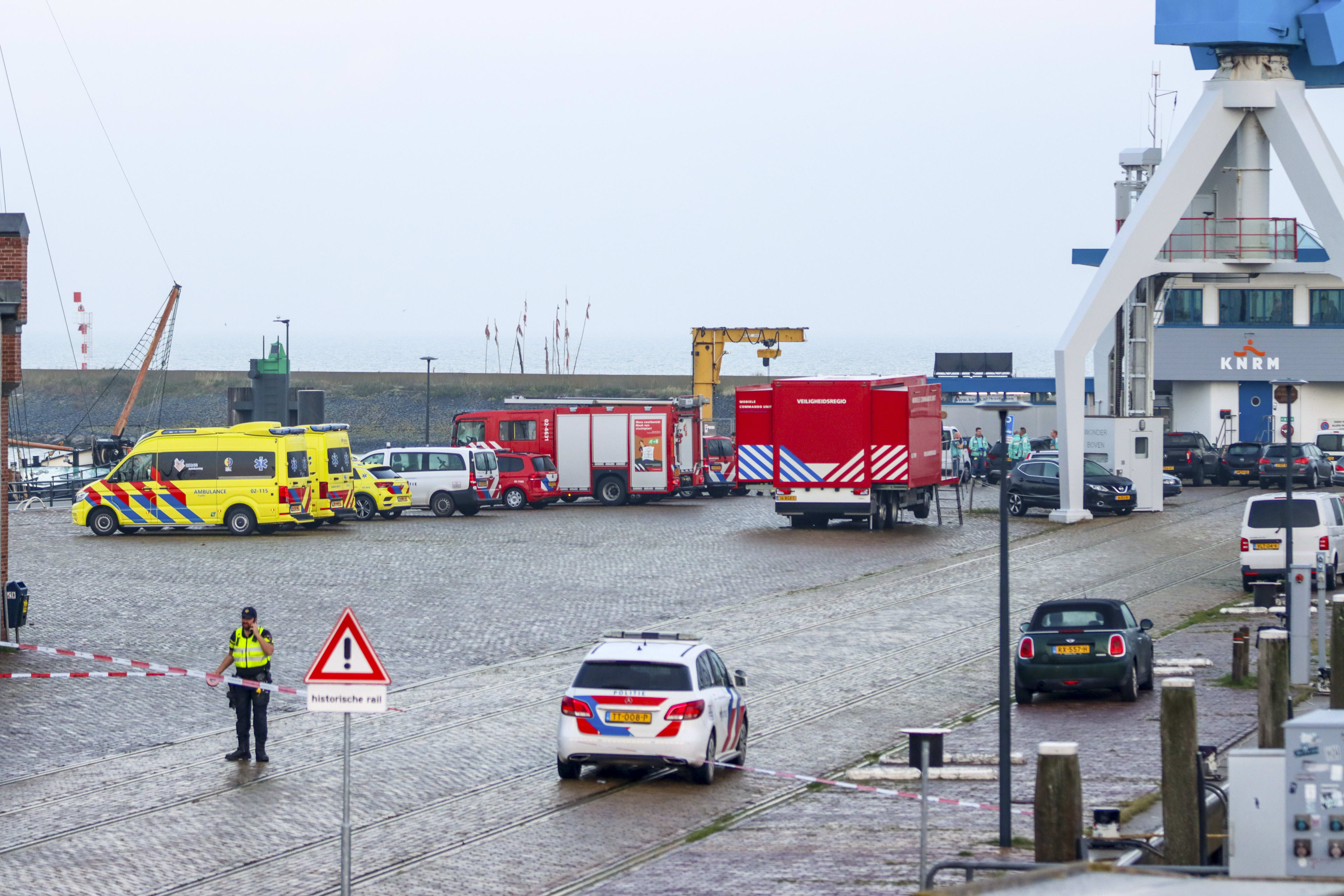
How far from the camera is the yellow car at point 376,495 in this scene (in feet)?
142

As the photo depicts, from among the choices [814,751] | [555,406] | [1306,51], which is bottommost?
[814,751]

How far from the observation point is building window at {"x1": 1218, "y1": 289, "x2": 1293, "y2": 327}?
62.4m

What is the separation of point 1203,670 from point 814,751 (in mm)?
7023

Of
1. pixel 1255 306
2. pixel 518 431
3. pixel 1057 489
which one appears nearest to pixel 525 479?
pixel 518 431

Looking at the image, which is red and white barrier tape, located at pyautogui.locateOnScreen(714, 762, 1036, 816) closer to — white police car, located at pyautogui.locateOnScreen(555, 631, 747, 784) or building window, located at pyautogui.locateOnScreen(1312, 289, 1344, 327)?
white police car, located at pyautogui.locateOnScreen(555, 631, 747, 784)

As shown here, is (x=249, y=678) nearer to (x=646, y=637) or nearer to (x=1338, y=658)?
(x=646, y=637)

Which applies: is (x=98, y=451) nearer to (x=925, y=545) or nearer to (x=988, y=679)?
(x=925, y=545)

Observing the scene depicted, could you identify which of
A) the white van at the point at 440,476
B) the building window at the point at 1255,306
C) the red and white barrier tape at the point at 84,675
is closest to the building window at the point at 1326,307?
the building window at the point at 1255,306

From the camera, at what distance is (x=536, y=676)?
21969 mm

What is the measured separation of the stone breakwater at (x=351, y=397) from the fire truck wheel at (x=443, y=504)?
54151mm

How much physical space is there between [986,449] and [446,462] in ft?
65.1

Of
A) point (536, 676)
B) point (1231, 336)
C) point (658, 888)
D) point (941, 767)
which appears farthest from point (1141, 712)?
point (1231, 336)

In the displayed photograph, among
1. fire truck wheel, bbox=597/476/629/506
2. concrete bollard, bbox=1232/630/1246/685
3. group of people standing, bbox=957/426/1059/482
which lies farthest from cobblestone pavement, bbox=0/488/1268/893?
group of people standing, bbox=957/426/1059/482

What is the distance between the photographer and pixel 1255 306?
6278cm
